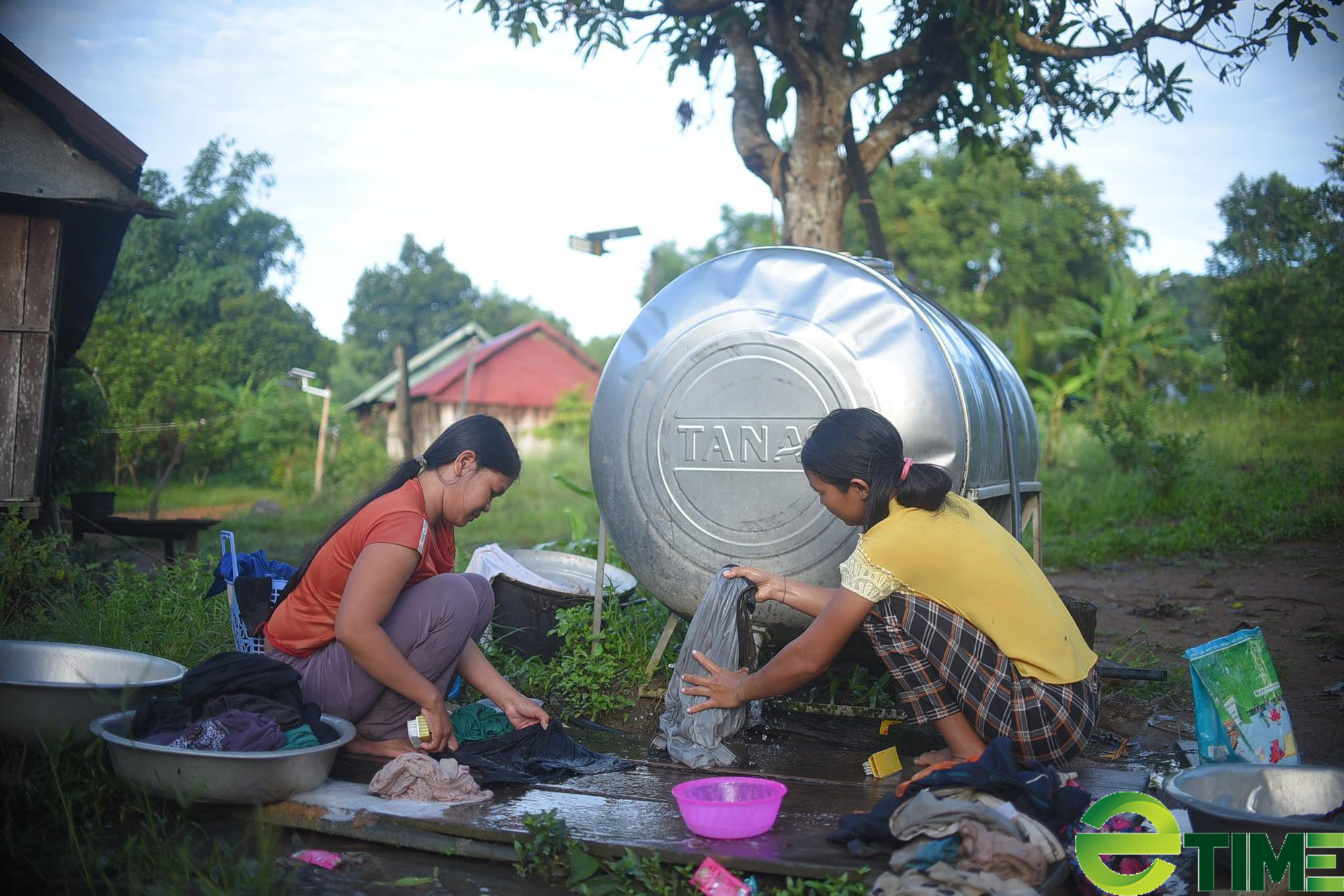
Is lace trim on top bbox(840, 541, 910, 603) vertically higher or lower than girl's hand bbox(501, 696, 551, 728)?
higher

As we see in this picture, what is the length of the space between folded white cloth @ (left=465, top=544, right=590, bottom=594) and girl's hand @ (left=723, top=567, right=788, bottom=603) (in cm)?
142

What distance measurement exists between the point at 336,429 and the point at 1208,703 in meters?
21.9

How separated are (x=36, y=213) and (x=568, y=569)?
409 centimetres

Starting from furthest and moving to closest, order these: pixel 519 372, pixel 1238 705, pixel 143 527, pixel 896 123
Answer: pixel 519 372, pixel 143 527, pixel 896 123, pixel 1238 705

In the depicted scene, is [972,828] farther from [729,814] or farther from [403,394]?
[403,394]

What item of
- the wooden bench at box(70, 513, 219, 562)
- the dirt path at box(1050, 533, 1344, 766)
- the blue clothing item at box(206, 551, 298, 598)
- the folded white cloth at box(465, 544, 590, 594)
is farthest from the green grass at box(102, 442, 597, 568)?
the dirt path at box(1050, 533, 1344, 766)

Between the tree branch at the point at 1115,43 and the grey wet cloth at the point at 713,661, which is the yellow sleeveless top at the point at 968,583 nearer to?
the grey wet cloth at the point at 713,661

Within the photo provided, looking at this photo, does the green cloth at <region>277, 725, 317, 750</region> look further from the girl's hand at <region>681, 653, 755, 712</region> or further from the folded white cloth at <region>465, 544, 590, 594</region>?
the folded white cloth at <region>465, 544, 590, 594</region>

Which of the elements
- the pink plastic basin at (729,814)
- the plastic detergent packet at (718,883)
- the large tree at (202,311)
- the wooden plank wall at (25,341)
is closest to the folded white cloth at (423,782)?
the pink plastic basin at (729,814)

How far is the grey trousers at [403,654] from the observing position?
3.20 m

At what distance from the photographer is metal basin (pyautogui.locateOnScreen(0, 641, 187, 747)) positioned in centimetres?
298

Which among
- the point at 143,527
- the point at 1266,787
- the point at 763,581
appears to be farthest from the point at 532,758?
the point at 143,527

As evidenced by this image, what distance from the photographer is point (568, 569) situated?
5660 mm

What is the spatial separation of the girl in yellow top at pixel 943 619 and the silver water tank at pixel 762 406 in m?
0.61
